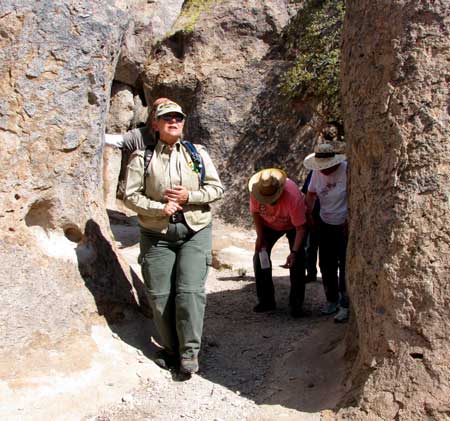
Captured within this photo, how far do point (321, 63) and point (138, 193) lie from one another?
6241 millimetres

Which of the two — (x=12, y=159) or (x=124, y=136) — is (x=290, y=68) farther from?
(x=12, y=159)

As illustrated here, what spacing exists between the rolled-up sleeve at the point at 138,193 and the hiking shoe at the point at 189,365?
977 mm

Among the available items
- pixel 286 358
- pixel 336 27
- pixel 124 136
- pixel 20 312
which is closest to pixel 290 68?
pixel 336 27

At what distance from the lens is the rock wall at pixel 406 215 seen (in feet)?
10.6

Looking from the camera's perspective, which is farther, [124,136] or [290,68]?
[290,68]

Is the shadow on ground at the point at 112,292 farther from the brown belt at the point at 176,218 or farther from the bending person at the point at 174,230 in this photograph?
the brown belt at the point at 176,218

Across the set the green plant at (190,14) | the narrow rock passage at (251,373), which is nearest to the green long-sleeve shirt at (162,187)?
the narrow rock passage at (251,373)

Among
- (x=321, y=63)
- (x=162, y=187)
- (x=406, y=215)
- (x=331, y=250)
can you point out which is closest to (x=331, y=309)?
(x=331, y=250)

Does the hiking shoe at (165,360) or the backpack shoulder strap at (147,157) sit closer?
the backpack shoulder strap at (147,157)

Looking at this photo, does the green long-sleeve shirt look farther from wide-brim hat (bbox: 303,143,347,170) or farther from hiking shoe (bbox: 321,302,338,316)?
hiking shoe (bbox: 321,302,338,316)

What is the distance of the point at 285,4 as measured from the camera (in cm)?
1134

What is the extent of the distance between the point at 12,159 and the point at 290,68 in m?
6.80

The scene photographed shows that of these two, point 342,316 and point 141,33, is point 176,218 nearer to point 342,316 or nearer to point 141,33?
point 342,316

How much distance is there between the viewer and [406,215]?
10.9 ft
